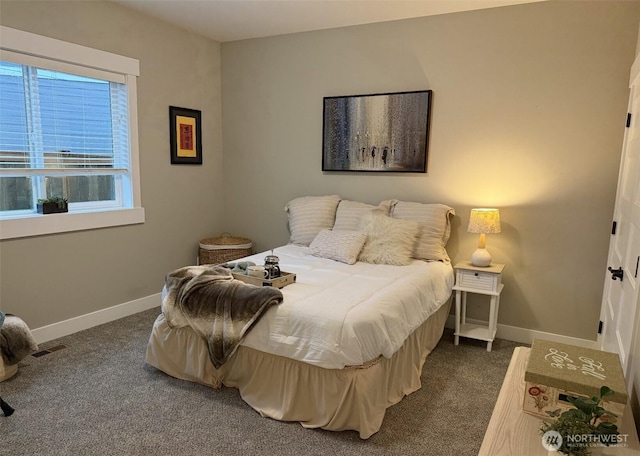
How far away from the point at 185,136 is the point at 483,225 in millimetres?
2905

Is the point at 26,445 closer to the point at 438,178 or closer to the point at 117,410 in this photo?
the point at 117,410

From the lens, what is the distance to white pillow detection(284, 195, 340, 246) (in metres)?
3.87

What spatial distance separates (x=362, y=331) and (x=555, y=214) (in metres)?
2.07

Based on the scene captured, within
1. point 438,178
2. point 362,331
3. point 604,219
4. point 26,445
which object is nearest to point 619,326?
point 362,331

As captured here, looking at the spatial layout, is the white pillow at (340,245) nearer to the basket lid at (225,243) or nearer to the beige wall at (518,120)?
the beige wall at (518,120)

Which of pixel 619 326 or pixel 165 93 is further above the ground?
pixel 165 93

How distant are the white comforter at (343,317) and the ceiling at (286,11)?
212 centimetres

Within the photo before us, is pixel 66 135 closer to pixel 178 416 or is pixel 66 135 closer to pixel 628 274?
pixel 178 416

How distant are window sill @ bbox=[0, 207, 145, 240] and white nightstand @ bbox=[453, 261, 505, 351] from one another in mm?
2817

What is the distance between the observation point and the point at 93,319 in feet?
11.8

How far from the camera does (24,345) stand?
273 cm

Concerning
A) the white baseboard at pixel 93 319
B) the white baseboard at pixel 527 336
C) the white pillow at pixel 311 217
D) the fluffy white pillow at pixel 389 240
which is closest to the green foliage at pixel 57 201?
the white baseboard at pixel 93 319

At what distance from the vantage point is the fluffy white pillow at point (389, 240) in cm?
329

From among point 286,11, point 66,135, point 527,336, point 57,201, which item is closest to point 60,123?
point 66,135
